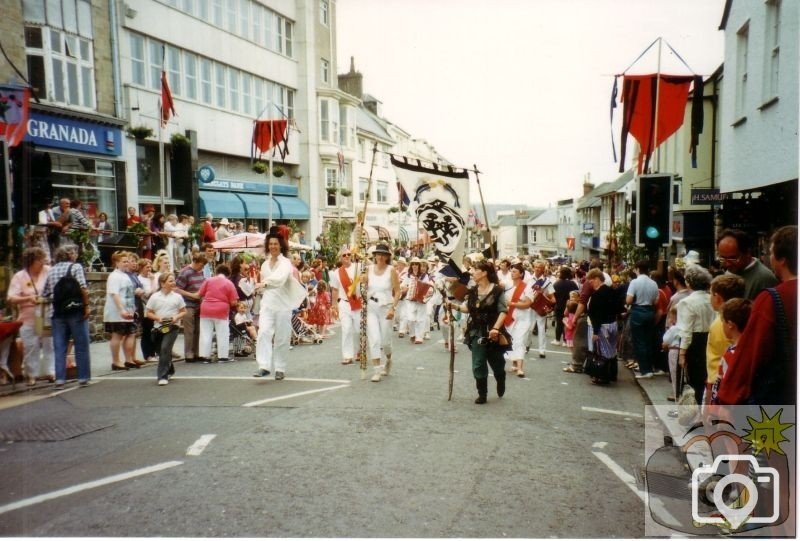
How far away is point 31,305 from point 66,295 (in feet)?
1.88

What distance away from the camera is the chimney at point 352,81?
4269cm

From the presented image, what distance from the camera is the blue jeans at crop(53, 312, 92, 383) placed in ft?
25.9

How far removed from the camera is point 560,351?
13.0 meters

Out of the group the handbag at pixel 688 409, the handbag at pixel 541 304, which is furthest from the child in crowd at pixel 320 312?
the handbag at pixel 688 409

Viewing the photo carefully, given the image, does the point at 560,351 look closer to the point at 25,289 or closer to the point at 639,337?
the point at 639,337

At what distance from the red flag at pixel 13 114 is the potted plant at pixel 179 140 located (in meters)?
12.5

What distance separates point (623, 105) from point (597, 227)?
51921 mm

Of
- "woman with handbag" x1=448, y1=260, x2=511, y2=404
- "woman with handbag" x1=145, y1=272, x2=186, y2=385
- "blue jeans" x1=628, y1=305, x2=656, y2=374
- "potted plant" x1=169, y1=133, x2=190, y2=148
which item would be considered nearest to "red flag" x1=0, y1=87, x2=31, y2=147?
"woman with handbag" x1=145, y1=272, x2=186, y2=385

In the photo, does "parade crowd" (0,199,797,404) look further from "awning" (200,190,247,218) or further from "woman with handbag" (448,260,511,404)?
"awning" (200,190,247,218)

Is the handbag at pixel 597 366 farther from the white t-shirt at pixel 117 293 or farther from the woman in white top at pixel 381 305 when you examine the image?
the white t-shirt at pixel 117 293

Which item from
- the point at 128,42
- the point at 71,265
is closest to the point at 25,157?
the point at 71,265

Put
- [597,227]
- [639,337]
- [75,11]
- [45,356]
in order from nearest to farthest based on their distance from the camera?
[45,356] < [639,337] < [75,11] < [597,227]

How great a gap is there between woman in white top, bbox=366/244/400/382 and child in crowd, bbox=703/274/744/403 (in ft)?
15.1

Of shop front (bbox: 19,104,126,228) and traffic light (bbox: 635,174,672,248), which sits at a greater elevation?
shop front (bbox: 19,104,126,228)
